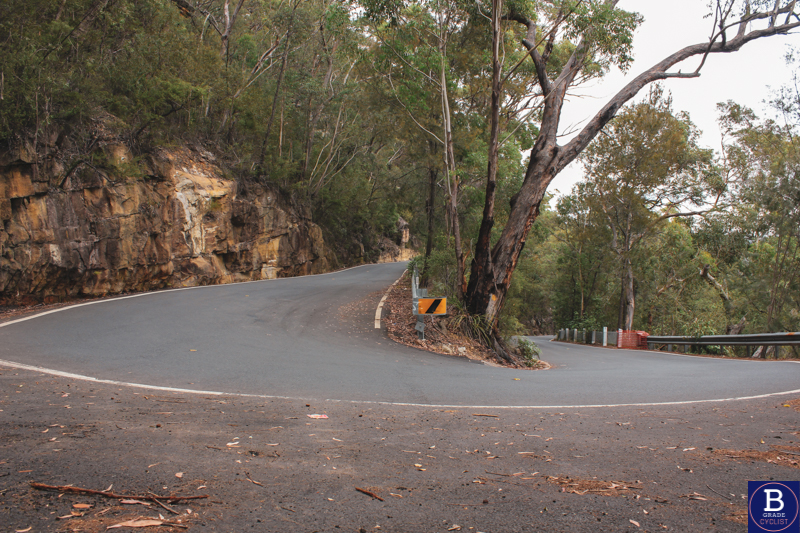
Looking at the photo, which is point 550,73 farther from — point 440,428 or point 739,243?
point 440,428

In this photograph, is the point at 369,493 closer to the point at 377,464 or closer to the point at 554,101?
the point at 377,464

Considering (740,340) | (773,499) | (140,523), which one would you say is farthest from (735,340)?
(140,523)

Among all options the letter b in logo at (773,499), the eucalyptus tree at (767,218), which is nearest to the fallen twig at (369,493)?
the letter b in logo at (773,499)

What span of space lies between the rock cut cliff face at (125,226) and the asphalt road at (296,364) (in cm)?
232

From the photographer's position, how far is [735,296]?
32438 mm

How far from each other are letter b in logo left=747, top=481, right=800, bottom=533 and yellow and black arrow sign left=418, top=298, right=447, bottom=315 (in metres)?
9.23

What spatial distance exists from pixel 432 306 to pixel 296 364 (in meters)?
4.80

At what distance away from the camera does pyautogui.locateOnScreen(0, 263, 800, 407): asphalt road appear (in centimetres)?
688

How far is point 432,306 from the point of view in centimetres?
1250

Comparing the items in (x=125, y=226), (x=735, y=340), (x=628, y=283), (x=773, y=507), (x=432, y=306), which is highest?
(x=125, y=226)

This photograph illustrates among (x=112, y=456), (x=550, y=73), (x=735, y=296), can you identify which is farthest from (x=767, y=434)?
(x=735, y=296)

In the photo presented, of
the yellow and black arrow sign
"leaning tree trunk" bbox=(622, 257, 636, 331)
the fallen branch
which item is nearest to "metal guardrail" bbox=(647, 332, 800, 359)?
"leaning tree trunk" bbox=(622, 257, 636, 331)

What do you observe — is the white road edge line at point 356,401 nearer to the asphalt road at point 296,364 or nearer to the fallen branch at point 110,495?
the asphalt road at point 296,364

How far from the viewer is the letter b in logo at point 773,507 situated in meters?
Answer: 2.76
